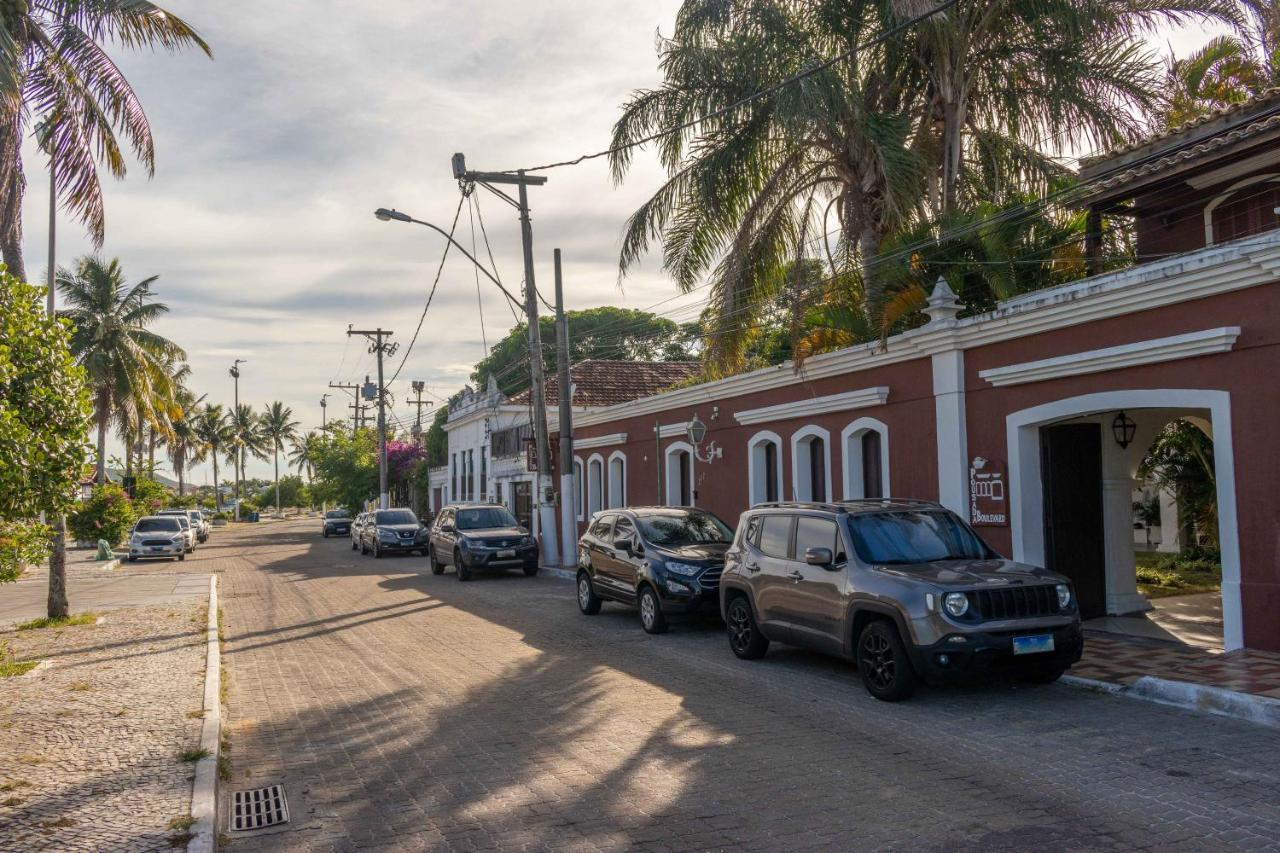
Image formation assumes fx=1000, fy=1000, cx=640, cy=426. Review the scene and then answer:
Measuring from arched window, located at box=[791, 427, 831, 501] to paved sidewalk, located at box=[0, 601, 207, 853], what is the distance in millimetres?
10176

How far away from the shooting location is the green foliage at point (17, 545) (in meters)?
10.6

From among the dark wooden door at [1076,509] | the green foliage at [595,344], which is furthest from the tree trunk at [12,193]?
the green foliage at [595,344]

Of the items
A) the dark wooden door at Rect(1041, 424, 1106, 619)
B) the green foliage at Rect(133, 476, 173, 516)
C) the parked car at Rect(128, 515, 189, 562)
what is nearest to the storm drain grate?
the dark wooden door at Rect(1041, 424, 1106, 619)

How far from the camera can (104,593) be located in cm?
2102

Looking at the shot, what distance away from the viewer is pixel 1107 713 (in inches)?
323

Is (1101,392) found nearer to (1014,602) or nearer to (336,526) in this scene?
(1014,602)

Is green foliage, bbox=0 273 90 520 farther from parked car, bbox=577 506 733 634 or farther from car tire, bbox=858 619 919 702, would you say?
car tire, bbox=858 619 919 702

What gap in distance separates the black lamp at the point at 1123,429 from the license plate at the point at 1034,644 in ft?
18.9

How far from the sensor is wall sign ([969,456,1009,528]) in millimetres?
13234

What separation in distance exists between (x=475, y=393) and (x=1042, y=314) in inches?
1408

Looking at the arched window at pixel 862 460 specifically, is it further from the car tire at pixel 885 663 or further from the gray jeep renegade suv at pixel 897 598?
the car tire at pixel 885 663

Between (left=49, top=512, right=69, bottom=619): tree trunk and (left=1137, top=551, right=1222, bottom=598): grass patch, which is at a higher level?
(left=49, top=512, right=69, bottom=619): tree trunk

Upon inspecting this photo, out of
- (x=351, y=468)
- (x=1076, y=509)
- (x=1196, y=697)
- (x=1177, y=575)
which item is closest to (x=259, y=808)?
(x=1196, y=697)

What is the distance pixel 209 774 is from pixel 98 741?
5.85ft
